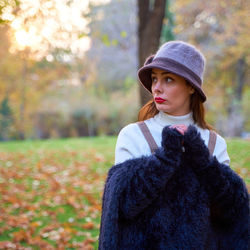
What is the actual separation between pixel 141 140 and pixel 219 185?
51 cm

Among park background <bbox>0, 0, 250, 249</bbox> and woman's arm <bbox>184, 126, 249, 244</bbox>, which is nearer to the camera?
woman's arm <bbox>184, 126, 249, 244</bbox>

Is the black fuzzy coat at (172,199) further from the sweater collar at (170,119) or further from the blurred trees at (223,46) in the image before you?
the blurred trees at (223,46)

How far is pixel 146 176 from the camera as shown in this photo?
1751 millimetres

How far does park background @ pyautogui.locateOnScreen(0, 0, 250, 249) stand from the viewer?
16.8 feet

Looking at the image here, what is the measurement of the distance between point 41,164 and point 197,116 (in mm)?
Result: 7380

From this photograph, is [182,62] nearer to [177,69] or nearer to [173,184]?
[177,69]

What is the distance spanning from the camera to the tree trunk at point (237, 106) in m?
20.6

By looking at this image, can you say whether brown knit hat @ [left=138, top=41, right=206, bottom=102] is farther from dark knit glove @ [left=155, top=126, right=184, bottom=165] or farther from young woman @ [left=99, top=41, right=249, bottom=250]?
dark knit glove @ [left=155, top=126, right=184, bottom=165]

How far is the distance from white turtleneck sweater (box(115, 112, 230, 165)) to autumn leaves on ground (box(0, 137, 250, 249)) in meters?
2.63

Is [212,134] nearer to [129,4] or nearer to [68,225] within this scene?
[68,225]

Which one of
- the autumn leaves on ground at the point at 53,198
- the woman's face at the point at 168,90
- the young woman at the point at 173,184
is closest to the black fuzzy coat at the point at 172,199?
the young woman at the point at 173,184

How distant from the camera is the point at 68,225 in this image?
482cm

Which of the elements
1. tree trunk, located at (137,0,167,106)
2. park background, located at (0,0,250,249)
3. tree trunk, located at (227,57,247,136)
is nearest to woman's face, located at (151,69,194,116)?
park background, located at (0,0,250,249)

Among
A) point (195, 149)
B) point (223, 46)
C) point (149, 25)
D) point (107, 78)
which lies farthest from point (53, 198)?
point (107, 78)
